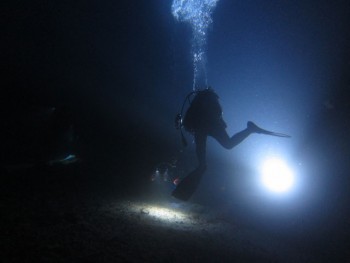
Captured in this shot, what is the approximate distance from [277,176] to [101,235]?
1048cm

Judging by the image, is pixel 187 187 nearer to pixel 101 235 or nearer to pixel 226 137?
pixel 226 137

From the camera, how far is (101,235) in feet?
12.3

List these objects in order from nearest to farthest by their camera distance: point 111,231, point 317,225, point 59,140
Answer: point 111,231 → point 317,225 → point 59,140

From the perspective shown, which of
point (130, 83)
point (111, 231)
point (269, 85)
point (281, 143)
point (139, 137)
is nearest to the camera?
point (111, 231)

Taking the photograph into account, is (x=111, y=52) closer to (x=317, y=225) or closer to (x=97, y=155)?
(x=97, y=155)

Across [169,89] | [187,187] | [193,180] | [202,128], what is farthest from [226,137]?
[169,89]

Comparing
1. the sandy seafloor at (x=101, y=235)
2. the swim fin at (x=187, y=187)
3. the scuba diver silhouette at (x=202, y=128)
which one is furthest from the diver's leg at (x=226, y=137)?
the sandy seafloor at (x=101, y=235)

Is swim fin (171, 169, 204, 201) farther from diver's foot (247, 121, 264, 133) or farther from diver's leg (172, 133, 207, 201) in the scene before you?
diver's foot (247, 121, 264, 133)

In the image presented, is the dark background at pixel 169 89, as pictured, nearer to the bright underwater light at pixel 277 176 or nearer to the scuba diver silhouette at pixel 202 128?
the bright underwater light at pixel 277 176

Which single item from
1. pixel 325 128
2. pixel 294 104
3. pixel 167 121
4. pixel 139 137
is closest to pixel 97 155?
pixel 139 137

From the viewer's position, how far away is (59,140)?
11617 mm

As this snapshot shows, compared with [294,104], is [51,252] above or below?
below

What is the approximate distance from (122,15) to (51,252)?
23.0 meters

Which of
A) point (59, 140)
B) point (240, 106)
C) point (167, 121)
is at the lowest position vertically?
point (59, 140)
